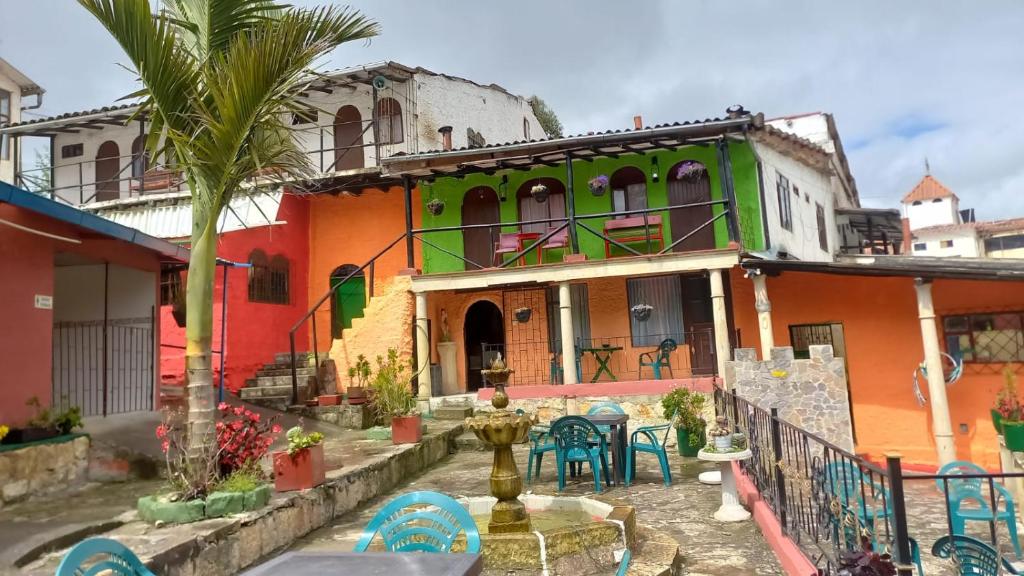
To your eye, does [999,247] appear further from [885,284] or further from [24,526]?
[24,526]

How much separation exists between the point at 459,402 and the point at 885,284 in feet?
27.7

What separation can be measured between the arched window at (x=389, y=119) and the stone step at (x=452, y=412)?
717 centimetres

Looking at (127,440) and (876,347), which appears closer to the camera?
(127,440)

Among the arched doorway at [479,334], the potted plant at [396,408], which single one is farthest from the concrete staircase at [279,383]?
the arched doorway at [479,334]

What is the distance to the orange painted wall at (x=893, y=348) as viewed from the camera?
11.4m

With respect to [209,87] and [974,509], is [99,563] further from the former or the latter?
[974,509]

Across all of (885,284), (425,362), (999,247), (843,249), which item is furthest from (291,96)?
(999,247)

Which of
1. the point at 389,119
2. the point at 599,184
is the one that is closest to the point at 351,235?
the point at 389,119

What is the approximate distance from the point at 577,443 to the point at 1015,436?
6.66 metres

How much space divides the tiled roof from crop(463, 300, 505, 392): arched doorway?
140 feet

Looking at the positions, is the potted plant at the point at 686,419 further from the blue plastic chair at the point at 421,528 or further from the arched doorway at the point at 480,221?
the blue plastic chair at the point at 421,528

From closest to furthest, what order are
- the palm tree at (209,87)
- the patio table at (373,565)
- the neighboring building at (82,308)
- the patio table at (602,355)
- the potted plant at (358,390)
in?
the patio table at (373,565), the palm tree at (209,87), the neighboring building at (82,308), the potted plant at (358,390), the patio table at (602,355)

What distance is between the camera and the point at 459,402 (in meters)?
13.2

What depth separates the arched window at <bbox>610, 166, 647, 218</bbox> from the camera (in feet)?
46.8
